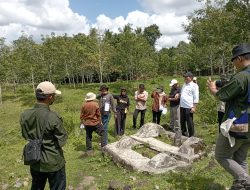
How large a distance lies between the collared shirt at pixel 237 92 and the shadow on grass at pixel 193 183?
192 centimetres

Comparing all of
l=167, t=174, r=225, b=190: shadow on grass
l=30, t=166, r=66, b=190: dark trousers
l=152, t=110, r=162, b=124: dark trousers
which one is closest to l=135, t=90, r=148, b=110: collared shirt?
l=152, t=110, r=162, b=124: dark trousers

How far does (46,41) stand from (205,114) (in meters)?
28.3

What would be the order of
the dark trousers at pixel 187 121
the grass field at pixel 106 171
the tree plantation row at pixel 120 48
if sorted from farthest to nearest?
the tree plantation row at pixel 120 48
the dark trousers at pixel 187 121
the grass field at pixel 106 171

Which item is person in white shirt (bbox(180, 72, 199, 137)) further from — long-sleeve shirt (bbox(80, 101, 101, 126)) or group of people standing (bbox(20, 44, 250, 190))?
group of people standing (bbox(20, 44, 250, 190))

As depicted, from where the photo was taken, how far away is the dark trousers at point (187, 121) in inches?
377

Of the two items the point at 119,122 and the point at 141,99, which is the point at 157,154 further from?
the point at 141,99

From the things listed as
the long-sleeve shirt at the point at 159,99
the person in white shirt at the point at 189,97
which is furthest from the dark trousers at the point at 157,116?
the person in white shirt at the point at 189,97

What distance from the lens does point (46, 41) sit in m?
37.6

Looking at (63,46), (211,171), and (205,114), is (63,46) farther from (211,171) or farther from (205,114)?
(211,171)

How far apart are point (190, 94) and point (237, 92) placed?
5.32 meters

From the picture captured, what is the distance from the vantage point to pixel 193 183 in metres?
5.93

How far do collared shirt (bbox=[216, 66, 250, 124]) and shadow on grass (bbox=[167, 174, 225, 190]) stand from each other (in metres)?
1.92

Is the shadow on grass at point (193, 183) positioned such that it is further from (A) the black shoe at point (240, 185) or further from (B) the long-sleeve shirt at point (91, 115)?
(B) the long-sleeve shirt at point (91, 115)

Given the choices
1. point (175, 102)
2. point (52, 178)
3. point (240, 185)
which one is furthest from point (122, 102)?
point (240, 185)
